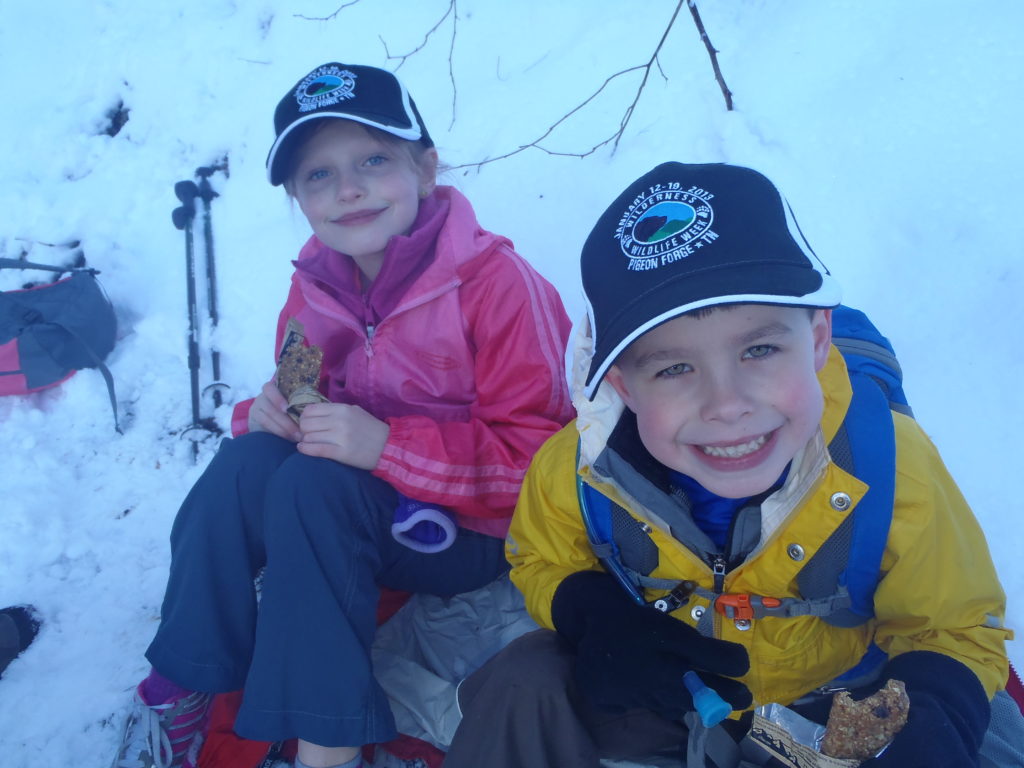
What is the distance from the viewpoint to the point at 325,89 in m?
2.20

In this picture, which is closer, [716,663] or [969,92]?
[716,663]

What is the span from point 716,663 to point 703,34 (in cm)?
257

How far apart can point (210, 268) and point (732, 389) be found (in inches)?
118

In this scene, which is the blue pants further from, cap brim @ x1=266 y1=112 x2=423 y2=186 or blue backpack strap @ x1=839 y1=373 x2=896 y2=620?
blue backpack strap @ x1=839 y1=373 x2=896 y2=620

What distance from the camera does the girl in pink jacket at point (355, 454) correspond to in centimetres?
190

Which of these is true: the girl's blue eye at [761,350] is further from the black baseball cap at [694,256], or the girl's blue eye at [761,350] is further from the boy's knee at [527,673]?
the boy's knee at [527,673]

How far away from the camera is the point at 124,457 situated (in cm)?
326

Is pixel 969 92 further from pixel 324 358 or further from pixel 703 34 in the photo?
pixel 324 358

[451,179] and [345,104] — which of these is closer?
[345,104]

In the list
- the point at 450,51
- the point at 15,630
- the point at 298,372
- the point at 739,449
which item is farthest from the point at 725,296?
the point at 450,51

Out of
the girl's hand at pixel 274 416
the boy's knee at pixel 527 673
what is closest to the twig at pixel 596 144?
the girl's hand at pixel 274 416

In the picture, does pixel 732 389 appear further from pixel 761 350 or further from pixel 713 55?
pixel 713 55

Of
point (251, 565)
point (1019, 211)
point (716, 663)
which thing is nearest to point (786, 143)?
point (1019, 211)

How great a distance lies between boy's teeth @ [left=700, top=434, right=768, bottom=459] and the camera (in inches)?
60.0
